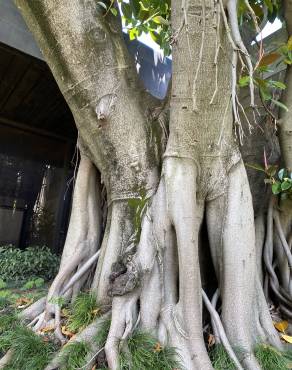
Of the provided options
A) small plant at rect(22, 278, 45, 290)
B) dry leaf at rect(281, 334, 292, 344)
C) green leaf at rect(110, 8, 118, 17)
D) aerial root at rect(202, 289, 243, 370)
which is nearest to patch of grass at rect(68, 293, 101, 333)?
aerial root at rect(202, 289, 243, 370)

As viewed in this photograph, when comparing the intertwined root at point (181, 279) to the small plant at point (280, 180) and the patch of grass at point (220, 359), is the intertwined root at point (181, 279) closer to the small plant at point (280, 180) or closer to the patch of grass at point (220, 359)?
the patch of grass at point (220, 359)

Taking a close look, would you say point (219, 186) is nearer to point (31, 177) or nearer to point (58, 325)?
point (58, 325)

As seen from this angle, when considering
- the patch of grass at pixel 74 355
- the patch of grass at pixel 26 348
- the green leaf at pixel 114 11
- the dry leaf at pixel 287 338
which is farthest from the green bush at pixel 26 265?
the green leaf at pixel 114 11

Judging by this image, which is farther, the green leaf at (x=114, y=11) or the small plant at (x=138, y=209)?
the green leaf at (x=114, y=11)

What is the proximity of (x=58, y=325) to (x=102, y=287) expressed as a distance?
13.2 inches

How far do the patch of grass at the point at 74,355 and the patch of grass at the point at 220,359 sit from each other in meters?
0.68

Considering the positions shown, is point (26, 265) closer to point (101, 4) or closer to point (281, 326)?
point (281, 326)

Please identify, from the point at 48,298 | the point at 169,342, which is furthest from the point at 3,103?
the point at 169,342

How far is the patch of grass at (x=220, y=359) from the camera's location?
5.74 ft

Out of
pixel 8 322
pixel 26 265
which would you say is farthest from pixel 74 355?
pixel 26 265

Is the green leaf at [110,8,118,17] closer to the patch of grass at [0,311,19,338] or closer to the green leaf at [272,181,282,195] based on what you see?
the green leaf at [272,181,282,195]

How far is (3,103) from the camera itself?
5.39 meters

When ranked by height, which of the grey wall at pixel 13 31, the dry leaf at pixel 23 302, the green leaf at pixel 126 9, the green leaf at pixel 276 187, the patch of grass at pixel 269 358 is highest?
the grey wall at pixel 13 31

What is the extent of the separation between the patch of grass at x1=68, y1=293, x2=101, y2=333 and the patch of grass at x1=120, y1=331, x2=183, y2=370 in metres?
0.33
